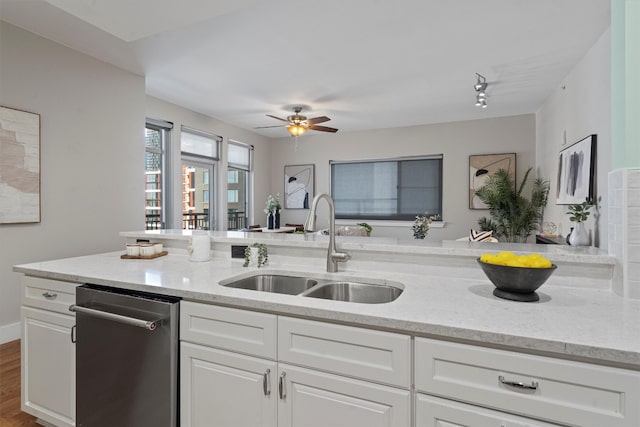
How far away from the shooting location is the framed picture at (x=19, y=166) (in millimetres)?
2703

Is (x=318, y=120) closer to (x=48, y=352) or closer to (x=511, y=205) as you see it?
(x=511, y=205)

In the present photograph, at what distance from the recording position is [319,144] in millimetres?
6875

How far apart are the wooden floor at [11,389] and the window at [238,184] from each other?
141 inches

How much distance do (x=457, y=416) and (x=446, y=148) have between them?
5.52 m

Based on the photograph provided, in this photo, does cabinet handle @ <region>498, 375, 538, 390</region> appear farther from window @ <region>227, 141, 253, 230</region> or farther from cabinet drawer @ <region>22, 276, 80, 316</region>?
window @ <region>227, 141, 253, 230</region>

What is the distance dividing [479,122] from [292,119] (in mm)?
3176

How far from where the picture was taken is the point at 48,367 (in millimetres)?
1681

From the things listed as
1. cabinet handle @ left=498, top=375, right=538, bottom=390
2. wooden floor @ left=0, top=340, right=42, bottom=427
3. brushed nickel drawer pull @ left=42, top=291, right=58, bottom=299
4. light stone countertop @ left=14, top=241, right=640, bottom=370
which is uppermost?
light stone countertop @ left=14, top=241, right=640, bottom=370

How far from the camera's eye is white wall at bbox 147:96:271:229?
476 cm

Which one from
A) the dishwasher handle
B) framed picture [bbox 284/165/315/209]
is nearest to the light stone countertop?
the dishwasher handle

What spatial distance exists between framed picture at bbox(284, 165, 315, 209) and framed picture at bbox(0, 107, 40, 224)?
4564 mm

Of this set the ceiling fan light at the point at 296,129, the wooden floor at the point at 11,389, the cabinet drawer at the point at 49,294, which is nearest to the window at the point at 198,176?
the ceiling fan light at the point at 296,129

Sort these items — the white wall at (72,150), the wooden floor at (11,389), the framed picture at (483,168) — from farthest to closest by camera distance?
1. the framed picture at (483,168)
2. the white wall at (72,150)
3. the wooden floor at (11,389)

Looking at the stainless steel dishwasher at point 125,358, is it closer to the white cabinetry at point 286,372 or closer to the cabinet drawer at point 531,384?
the white cabinetry at point 286,372
